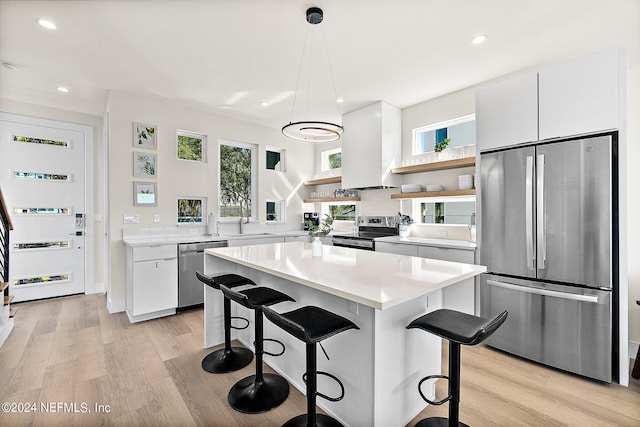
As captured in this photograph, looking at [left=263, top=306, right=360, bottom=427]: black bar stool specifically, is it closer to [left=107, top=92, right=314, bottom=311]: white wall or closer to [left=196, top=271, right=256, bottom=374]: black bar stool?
[left=196, top=271, right=256, bottom=374]: black bar stool

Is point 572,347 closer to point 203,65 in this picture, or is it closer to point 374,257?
point 374,257

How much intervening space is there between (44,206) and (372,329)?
16.6ft

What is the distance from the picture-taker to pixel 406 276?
5.57ft

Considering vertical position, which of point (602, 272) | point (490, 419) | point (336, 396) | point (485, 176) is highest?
point (485, 176)

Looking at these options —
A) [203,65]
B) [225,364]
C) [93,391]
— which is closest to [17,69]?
[203,65]

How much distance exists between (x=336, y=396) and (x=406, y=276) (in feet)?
2.79

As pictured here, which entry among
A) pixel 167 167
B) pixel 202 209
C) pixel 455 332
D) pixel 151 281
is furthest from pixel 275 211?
pixel 455 332

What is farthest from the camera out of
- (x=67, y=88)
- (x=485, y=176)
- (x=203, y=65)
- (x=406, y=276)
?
(x=67, y=88)

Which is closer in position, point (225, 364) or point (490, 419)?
point (490, 419)

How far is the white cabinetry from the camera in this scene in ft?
11.4

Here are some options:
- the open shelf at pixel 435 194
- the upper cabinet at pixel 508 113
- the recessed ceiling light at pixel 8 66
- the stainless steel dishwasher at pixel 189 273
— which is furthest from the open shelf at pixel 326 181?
the recessed ceiling light at pixel 8 66

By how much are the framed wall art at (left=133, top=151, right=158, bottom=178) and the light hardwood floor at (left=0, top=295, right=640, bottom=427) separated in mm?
1992

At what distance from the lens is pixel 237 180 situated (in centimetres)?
508

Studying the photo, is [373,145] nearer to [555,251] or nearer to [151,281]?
[555,251]
